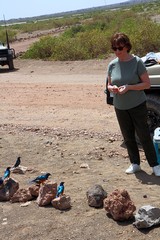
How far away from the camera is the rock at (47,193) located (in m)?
5.39

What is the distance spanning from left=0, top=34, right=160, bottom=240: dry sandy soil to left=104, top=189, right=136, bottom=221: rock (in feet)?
0.27

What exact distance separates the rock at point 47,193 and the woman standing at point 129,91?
4.21 ft

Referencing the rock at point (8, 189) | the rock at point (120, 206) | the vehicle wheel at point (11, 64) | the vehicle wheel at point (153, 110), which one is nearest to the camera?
the rock at point (120, 206)

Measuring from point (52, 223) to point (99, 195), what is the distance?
62 cm

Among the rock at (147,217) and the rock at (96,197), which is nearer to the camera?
the rock at (147,217)

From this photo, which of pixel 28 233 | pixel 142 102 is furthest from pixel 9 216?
pixel 142 102

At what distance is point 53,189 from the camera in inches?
213

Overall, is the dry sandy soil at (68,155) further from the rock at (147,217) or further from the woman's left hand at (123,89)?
the woman's left hand at (123,89)

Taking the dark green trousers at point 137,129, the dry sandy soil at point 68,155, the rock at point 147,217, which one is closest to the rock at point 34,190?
the dry sandy soil at point 68,155

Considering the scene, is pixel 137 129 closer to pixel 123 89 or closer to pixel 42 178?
pixel 123 89

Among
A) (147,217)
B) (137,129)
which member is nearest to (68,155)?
(137,129)

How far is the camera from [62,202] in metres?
5.26

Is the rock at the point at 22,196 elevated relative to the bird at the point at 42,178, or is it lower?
lower

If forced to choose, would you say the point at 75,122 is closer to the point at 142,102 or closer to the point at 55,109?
the point at 55,109
